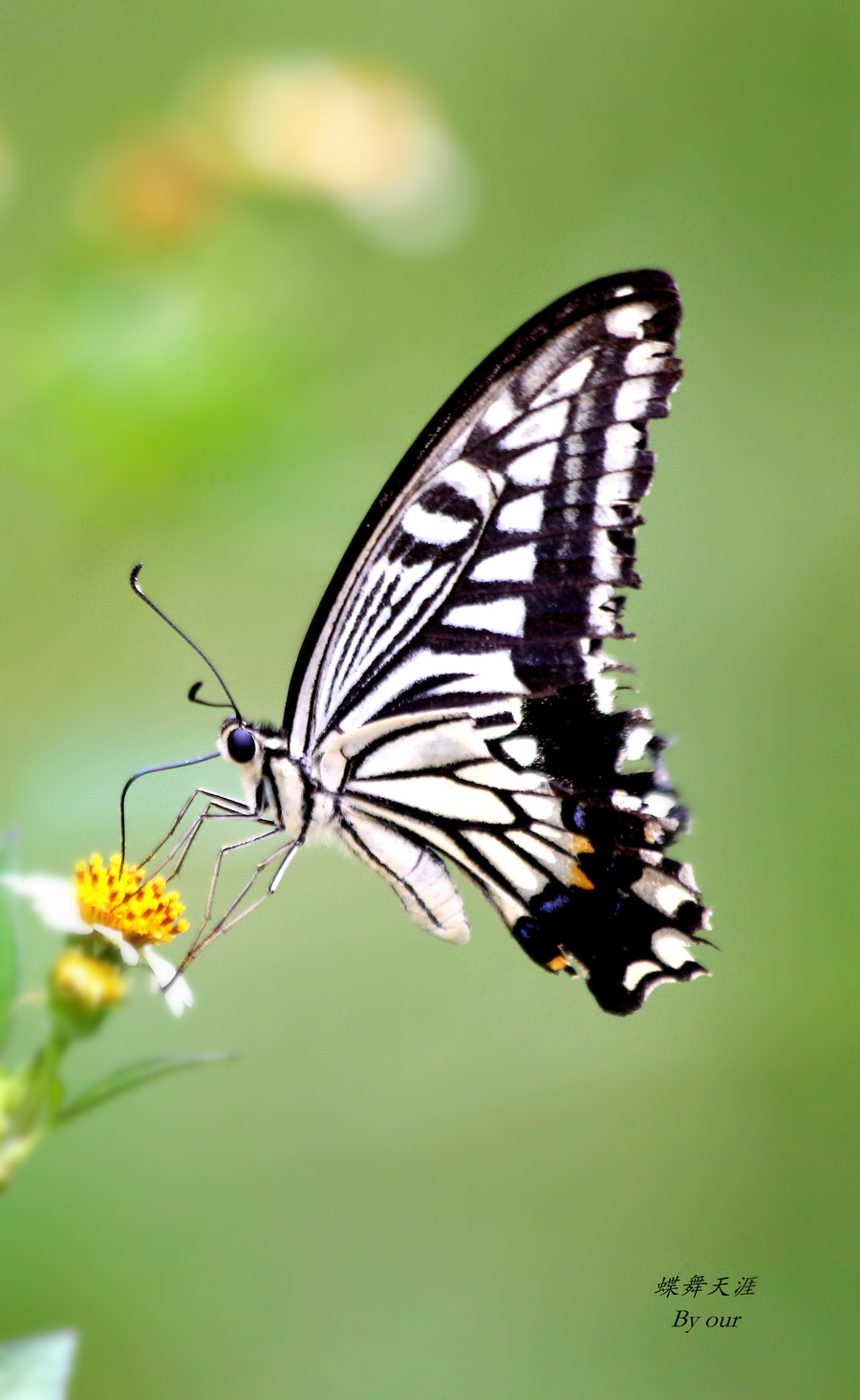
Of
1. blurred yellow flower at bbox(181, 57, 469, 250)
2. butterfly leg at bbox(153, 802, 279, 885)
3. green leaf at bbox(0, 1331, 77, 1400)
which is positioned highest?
blurred yellow flower at bbox(181, 57, 469, 250)

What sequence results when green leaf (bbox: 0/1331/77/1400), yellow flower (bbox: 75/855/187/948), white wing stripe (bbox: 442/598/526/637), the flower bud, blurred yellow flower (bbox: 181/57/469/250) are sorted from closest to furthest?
green leaf (bbox: 0/1331/77/1400) → the flower bud → yellow flower (bbox: 75/855/187/948) → white wing stripe (bbox: 442/598/526/637) → blurred yellow flower (bbox: 181/57/469/250)

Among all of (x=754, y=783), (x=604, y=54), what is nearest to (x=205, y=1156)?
(x=754, y=783)

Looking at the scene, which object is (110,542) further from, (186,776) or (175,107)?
(175,107)

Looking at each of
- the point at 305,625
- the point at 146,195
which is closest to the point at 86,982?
the point at 146,195

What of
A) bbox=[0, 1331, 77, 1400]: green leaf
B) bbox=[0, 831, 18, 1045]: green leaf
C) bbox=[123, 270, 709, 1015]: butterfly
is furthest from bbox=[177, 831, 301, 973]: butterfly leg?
bbox=[0, 1331, 77, 1400]: green leaf

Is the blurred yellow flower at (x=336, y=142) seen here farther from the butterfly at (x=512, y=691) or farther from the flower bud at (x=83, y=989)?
the flower bud at (x=83, y=989)

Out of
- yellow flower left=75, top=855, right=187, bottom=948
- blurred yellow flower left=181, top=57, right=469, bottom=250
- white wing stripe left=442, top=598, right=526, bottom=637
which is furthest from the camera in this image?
blurred yellow flower left=181, top=57, right=469, bottom=250

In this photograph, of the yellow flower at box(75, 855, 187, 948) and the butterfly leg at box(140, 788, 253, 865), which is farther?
the butterfly leg at box(140, 788, 253, 865)

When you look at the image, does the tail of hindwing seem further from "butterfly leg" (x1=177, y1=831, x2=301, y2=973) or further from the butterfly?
"butterfly leg" (x1=177, y1=831, x2=301, y2=973)

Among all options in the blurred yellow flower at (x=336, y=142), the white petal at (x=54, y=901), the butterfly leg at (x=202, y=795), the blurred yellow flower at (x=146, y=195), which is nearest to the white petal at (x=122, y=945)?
the white petal at (x=54, y=901)
